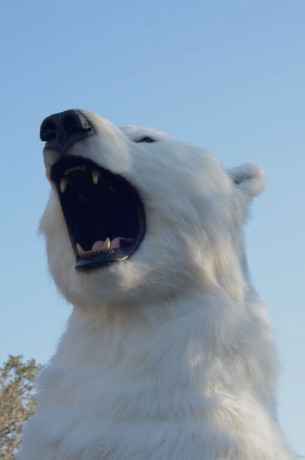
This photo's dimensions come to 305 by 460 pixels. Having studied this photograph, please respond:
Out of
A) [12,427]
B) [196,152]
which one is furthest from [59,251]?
[12,427]

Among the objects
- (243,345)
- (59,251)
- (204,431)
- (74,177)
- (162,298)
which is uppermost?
(74,177)

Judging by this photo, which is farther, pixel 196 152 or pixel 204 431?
pixel 196 152

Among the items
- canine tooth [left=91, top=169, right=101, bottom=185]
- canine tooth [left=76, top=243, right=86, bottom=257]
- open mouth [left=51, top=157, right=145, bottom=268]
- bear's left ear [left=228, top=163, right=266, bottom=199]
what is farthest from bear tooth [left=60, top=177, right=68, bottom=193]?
bear's left ear [left=228, top=163, right=266, bottom=199]

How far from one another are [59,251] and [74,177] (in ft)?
1.44

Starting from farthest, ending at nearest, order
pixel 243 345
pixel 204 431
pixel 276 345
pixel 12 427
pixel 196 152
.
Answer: pixel 12 427
pixel 196 152
pixel 276 345
pixel 243 345
pixel 204 431

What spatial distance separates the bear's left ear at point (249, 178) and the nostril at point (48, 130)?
134 centimetres

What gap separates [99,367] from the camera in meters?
3.88

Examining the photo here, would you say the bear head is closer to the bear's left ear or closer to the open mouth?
the open mouth

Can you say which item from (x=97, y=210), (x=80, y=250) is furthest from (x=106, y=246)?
(x=97, y=210)

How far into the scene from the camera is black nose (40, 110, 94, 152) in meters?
4.01

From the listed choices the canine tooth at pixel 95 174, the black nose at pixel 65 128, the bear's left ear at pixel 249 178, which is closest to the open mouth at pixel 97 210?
the canine tooth at pixel 95 174

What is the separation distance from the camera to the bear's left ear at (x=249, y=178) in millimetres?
4906

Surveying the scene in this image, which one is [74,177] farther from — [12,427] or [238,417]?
[12,427]

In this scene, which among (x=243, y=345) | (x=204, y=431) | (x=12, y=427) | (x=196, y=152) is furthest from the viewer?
(x=12, y=427)
